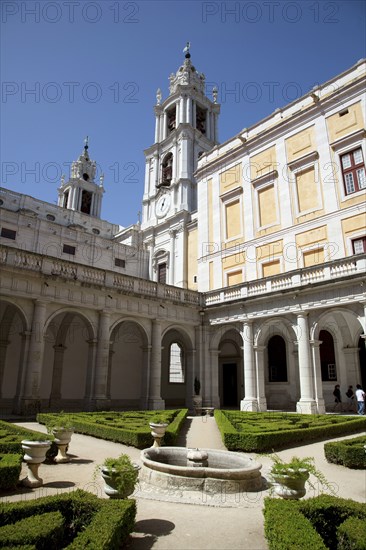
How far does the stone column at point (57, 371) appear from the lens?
24156mm

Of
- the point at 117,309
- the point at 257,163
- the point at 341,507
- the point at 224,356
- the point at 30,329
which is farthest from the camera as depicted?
the point at 224,356

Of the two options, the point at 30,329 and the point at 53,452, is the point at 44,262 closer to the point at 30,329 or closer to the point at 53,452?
the point at 30,329

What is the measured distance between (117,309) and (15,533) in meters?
18.0

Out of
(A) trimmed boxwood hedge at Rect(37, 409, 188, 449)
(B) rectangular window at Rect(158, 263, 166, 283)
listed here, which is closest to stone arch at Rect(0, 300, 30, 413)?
(A) trimmed boxwood hedge at Rect(37, 409, 188, 449)

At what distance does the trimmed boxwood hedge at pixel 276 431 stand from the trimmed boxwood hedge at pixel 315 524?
6.33m

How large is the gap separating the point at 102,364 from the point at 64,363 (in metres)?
5.52

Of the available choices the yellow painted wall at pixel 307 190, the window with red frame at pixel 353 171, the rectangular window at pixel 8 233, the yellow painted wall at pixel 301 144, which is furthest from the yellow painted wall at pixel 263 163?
the rectangular window at pixel 8 233

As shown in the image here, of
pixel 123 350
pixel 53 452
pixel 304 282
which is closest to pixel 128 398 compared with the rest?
pixel 123 350

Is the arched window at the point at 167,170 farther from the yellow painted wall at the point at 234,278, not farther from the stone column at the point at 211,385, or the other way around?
the stone column at the point at 211,385

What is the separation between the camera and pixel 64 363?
25094 millimetres

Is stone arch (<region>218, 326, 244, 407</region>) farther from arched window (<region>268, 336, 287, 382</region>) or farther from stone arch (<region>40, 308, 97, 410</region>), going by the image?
stone arch (<region>40, 308, 97, 410</region>)

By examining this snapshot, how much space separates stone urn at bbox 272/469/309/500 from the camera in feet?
19.6

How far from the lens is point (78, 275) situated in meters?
20.8

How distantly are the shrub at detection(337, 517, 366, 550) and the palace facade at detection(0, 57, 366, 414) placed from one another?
1521 cm
